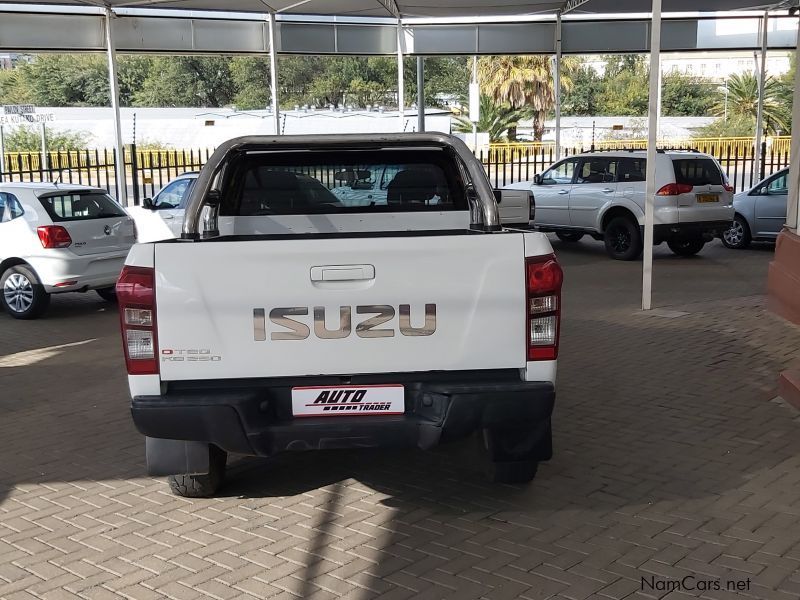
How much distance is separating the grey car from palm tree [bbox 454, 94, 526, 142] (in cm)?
A: 3170

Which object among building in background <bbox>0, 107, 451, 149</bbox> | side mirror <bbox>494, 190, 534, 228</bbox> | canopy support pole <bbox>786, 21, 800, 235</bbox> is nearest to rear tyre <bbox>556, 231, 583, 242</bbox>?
side mirror <bbox>494, 190, 534, 228</bbox>

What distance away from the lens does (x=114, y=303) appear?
472 inches

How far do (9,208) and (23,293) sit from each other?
3.46ft

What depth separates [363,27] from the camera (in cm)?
2042

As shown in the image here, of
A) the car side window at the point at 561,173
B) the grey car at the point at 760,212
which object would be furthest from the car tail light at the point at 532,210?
the grey car at the point at 760,212

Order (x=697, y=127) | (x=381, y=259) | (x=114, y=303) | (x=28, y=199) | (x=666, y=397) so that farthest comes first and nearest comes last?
(x=697, y=127) → (x=114, y=303) → (x=28, y=199) → (x=666, y=397) → (x=381, y=259)

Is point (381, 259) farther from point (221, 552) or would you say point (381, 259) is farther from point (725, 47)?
point (725, 47)

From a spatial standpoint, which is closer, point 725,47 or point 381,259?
point 381,259

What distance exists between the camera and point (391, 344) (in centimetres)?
410

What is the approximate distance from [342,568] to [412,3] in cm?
1573

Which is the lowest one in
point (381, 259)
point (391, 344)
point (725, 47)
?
point (391, 344)

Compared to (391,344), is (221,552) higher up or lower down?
lower down

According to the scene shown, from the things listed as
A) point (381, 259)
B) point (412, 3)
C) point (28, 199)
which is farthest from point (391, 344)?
point (412, 3)

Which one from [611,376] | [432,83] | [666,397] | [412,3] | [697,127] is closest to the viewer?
[666,397]
